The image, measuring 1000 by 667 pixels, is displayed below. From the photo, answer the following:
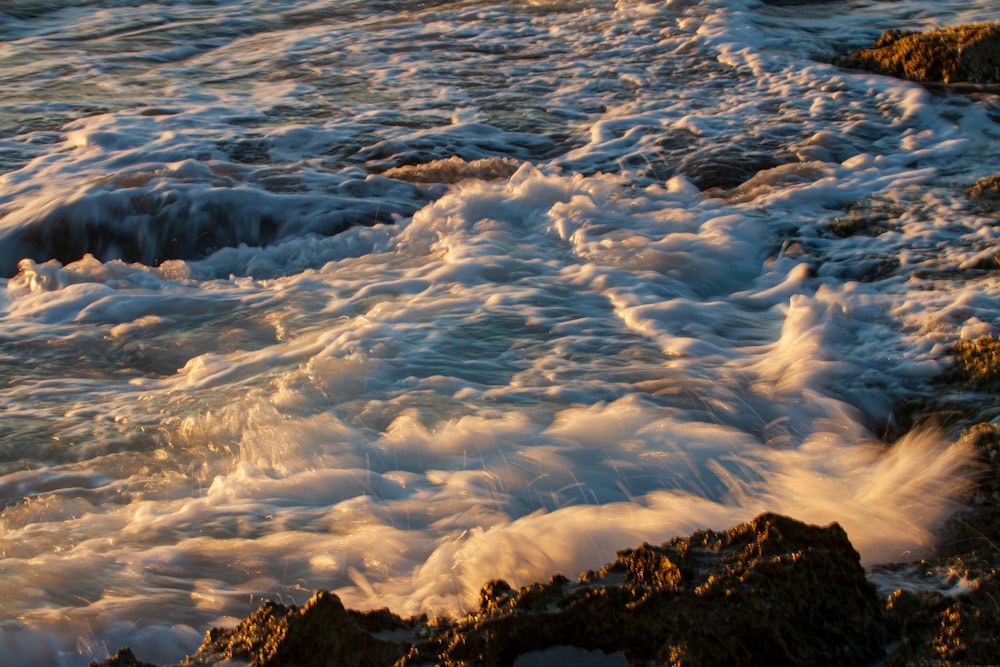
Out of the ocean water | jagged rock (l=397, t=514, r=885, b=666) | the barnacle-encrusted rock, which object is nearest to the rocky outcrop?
jagged rock (l=397, t=514, r=885, b=666)

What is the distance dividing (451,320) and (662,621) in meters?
2.38

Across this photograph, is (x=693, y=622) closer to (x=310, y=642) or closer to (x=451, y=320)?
(x=310, y=642)

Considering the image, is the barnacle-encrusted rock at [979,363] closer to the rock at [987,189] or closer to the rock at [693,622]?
the rock at [693,622]

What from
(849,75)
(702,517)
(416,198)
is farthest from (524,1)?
(702,517)

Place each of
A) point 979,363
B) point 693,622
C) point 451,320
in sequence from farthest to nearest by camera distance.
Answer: point 451,320 → point 979,363 → point 693,622

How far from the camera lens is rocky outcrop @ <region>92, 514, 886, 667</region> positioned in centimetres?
174

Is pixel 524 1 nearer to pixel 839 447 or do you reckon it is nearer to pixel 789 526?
pixel 839 447

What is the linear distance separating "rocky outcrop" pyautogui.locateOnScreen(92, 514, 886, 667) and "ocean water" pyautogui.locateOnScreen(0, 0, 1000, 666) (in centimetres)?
33

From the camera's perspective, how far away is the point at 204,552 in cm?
240

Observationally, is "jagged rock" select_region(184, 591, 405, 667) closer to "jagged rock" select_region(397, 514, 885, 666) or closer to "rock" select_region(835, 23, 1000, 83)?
"jagged rock" select_region(397, 514, 885, 666)

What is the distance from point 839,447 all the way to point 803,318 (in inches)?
41.3

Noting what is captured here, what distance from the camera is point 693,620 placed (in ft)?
5.74

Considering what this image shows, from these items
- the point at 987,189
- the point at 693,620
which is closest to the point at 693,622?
the point at 693,620

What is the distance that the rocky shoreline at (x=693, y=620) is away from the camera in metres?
1.74
